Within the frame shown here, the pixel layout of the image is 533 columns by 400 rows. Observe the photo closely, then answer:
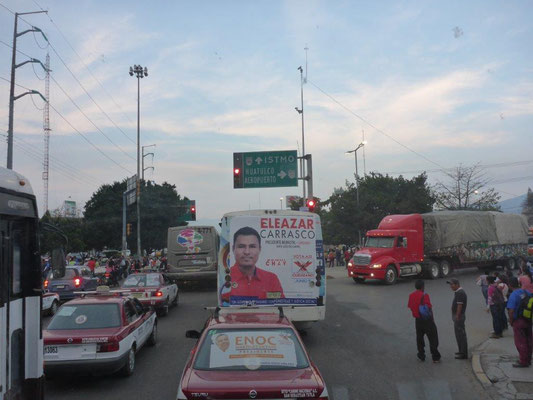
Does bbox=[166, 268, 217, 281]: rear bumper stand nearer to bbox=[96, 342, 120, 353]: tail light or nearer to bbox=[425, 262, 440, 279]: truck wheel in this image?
bbox=[425, 262, 440, 279]: truck wheel

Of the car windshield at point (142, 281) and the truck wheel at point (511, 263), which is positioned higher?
the car windshield at point (142, 281)

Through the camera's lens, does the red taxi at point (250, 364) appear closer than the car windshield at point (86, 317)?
Yes

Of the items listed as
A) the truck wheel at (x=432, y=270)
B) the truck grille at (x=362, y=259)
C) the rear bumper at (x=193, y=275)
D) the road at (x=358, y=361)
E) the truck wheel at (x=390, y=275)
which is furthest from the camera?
the truck wheel at (x=432, y=270)

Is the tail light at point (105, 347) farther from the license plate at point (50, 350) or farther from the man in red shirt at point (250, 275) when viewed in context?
the man in red shirt at point (250, 275)

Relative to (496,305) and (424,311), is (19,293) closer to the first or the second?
(424,311)

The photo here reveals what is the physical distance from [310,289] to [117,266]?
24.5 m

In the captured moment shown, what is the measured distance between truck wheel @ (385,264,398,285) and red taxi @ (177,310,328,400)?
65.0ft

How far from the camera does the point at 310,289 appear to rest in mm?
11445

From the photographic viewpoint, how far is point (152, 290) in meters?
15.4

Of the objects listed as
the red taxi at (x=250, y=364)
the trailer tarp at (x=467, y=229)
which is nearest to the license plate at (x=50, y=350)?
the red taxi at (x=250, y=364)

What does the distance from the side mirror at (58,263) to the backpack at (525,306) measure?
7601 mm

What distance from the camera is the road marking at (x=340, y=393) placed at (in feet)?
24.4

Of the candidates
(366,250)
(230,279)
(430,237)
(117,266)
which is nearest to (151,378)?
(230,279)

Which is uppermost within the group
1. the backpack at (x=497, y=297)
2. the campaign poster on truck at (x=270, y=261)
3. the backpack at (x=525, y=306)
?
the campaign poster on truck at (x=270, y=261)
